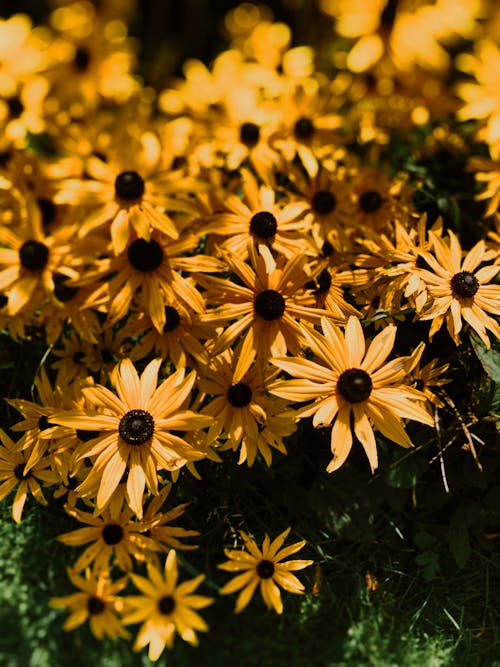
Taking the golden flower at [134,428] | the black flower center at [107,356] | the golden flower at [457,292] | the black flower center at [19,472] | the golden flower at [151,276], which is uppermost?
the golden flower at [457,292]

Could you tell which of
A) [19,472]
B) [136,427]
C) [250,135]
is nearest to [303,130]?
[250,135]

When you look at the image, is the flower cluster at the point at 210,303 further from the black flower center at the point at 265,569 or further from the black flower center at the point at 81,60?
the black flower center at the point at 81,60

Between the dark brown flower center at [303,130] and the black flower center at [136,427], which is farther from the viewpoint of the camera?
the dark brown flower center at [303,130]

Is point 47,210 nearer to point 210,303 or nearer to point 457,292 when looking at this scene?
point 210,303

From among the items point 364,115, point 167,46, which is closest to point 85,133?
point 364,115

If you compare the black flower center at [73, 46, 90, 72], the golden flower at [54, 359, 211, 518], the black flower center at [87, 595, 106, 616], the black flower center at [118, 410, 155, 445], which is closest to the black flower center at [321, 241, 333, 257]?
the golden flower at [54, 359, 211, 518]

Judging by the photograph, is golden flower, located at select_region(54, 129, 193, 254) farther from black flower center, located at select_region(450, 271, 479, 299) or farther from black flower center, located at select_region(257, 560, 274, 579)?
black flower center, located at select_region(257, 560, 274, 579)

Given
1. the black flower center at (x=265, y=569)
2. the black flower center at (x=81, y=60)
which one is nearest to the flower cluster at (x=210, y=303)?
the black flower center at (x=265, y=569)
